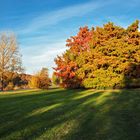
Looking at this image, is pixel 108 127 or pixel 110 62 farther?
pixel 110 62

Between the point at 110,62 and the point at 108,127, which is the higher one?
the point at 110,62

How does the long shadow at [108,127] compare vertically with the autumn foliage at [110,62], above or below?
below

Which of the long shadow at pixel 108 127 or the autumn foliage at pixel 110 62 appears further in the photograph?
the autumn foliage at pixel 110 62

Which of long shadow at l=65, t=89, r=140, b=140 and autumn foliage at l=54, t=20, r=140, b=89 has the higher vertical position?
autumn foliage at l=54, t=20, r=140, b=89

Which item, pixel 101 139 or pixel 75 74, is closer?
pixel 101 139

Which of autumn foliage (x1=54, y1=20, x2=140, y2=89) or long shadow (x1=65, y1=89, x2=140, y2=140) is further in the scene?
autumn foliage (x1=54, y1=20, x2=140, y2=89)

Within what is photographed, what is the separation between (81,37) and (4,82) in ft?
54.5

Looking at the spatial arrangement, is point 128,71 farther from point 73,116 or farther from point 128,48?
point 73,116

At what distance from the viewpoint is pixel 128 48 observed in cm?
2734

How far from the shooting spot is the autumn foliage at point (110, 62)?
27.5 meters

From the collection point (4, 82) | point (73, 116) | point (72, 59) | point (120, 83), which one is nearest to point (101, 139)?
point (73, 116)

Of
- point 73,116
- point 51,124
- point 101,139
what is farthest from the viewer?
point 73,116

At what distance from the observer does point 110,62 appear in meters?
27.9

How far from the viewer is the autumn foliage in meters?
27.5
